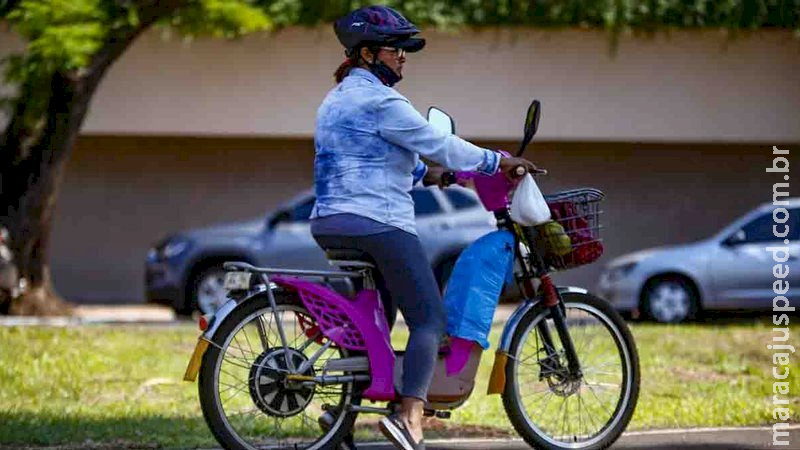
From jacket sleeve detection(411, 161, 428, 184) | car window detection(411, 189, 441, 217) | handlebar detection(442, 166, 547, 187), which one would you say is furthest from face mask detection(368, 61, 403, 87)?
car window detection(411, 189, 441, 217)

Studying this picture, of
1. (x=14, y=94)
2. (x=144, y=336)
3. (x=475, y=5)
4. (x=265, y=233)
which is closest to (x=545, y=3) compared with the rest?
(x=475, y=5)

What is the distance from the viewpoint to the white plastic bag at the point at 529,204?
704 cm

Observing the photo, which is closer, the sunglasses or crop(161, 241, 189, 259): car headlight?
the sunglasses

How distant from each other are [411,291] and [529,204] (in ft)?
2.18

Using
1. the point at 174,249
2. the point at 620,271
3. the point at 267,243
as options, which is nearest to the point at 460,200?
Answer: the point at 620,271

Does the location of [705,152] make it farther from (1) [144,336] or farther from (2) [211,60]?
(1) [144,336]

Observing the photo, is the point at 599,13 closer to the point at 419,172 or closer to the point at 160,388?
the point at 160,388

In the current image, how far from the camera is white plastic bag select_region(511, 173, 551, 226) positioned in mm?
7035

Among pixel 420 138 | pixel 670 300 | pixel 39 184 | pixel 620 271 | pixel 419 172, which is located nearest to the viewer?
pixel 420 138

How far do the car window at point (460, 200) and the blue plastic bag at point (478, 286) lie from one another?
11428mm

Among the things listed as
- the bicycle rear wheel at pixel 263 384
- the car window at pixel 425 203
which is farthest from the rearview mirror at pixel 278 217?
the bicycle rear wheel at pixel 263 384

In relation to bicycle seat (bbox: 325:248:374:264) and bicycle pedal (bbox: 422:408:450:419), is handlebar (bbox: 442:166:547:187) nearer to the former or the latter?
bicycle seat (bbox: 325:248:374:264)

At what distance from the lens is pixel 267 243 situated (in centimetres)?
1859

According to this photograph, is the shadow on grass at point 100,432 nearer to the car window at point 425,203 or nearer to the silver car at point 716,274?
the silver car at point 716,274
